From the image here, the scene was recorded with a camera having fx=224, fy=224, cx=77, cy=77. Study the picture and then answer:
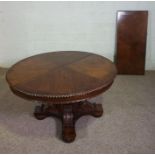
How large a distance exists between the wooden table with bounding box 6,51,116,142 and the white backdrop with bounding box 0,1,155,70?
764 mm

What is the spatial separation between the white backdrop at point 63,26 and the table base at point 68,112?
1.06 m

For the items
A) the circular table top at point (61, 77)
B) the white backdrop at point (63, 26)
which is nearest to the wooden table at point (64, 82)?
the circular table top at point (61, 77)

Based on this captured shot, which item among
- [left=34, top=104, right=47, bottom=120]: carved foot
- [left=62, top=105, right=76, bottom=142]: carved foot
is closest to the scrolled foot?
[left=62, top=105, right=76, bottom=142]: carved foot

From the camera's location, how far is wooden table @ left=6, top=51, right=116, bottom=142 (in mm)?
1493

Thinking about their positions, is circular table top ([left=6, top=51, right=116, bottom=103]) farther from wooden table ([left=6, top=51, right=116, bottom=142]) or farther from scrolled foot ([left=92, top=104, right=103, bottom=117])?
scrolled foot ([left=92, top=104, right=103, bottom=117])

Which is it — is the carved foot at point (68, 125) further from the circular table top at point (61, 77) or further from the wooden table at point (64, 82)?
the circular table top at point (61, 77)

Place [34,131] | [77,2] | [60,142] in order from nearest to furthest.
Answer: [60,142], [34,131], [77,2]

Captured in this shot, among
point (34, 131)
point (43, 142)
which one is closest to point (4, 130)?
point (34, 131)

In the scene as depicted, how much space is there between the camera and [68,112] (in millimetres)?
1842

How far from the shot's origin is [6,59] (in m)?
3.08

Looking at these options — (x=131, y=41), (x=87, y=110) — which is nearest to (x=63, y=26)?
(x=131, y=41)

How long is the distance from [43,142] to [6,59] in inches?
66.1

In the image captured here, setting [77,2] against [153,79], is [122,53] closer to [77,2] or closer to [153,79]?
[153,79]

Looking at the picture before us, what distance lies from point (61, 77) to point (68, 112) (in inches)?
13.5
